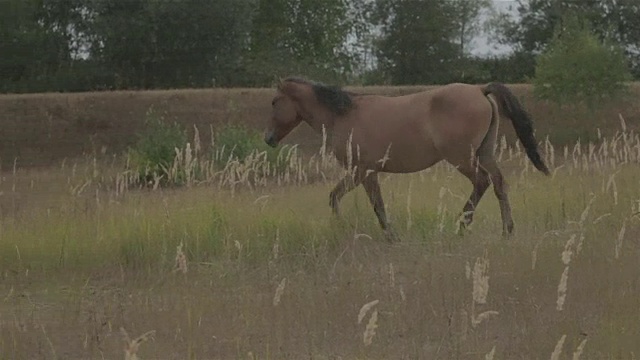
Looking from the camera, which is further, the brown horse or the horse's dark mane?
the horse's dark mane

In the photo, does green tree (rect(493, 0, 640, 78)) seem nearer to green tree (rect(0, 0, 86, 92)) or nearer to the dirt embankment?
the dirt embankment

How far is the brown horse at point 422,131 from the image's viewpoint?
718cm

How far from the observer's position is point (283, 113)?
8.09 meters

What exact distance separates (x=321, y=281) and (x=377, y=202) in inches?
73.3

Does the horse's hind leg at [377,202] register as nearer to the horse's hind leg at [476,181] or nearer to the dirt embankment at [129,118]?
the horse's hind leg at [476,181]

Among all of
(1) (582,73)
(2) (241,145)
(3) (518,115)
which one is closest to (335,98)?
(3) (518,115)

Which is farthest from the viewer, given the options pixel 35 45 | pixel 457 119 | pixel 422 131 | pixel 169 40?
pixel 35 45

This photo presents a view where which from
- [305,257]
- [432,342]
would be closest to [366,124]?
[305,257]

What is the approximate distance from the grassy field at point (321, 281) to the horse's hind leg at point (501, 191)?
22cm

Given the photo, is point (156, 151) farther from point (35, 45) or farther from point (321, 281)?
point (35, 45)

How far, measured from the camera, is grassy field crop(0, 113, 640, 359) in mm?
3928

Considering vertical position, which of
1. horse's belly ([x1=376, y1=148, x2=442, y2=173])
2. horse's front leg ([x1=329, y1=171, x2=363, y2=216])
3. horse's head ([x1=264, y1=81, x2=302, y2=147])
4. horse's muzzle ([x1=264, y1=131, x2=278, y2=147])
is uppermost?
horse's head ([x1=264, y1=81, x2=302, y2=147])

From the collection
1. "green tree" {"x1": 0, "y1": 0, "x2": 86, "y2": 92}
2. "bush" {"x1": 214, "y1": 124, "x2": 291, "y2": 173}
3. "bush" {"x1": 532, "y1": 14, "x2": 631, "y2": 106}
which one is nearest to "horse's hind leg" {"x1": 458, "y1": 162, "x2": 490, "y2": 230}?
"bush" {"x1": 214, "y1": 124, "x2": 291, "y2": 173}

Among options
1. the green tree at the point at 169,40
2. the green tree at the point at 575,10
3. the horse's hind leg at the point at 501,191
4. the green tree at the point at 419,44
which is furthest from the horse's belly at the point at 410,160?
the green tree at the point at 575,10
